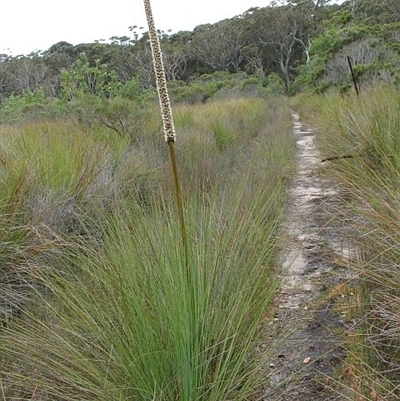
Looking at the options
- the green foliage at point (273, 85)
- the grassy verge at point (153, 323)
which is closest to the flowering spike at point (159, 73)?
the grassy verge at point (153, 323)

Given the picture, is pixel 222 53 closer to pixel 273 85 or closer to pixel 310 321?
pixel 273 85

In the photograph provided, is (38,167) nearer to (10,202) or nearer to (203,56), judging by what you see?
(10,202)

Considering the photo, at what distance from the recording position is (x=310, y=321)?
280 centimetres

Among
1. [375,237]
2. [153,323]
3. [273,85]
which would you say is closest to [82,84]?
[375,237]

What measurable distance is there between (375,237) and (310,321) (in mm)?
610

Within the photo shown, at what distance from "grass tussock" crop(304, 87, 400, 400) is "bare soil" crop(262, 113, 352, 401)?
13cm

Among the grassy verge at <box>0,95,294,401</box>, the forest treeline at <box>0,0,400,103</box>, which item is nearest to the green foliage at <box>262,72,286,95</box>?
the forest treeline at <box>0,0,400,103</box>

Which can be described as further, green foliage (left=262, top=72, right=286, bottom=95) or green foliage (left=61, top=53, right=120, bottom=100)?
green foliage (left=262, top=72, right=286, bottom=95)

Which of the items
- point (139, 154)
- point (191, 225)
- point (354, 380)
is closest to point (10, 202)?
point (191, 225)

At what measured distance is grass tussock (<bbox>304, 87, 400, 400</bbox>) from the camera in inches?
76.7

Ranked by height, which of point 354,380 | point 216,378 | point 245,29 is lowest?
point 354,380

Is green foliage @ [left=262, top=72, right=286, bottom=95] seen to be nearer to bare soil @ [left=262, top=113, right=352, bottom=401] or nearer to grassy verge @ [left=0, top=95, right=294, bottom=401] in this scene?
bare soil @ [left=262, top=113, right=352, bottom=401]

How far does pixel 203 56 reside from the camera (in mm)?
50500

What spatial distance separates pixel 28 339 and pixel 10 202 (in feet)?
5.06
